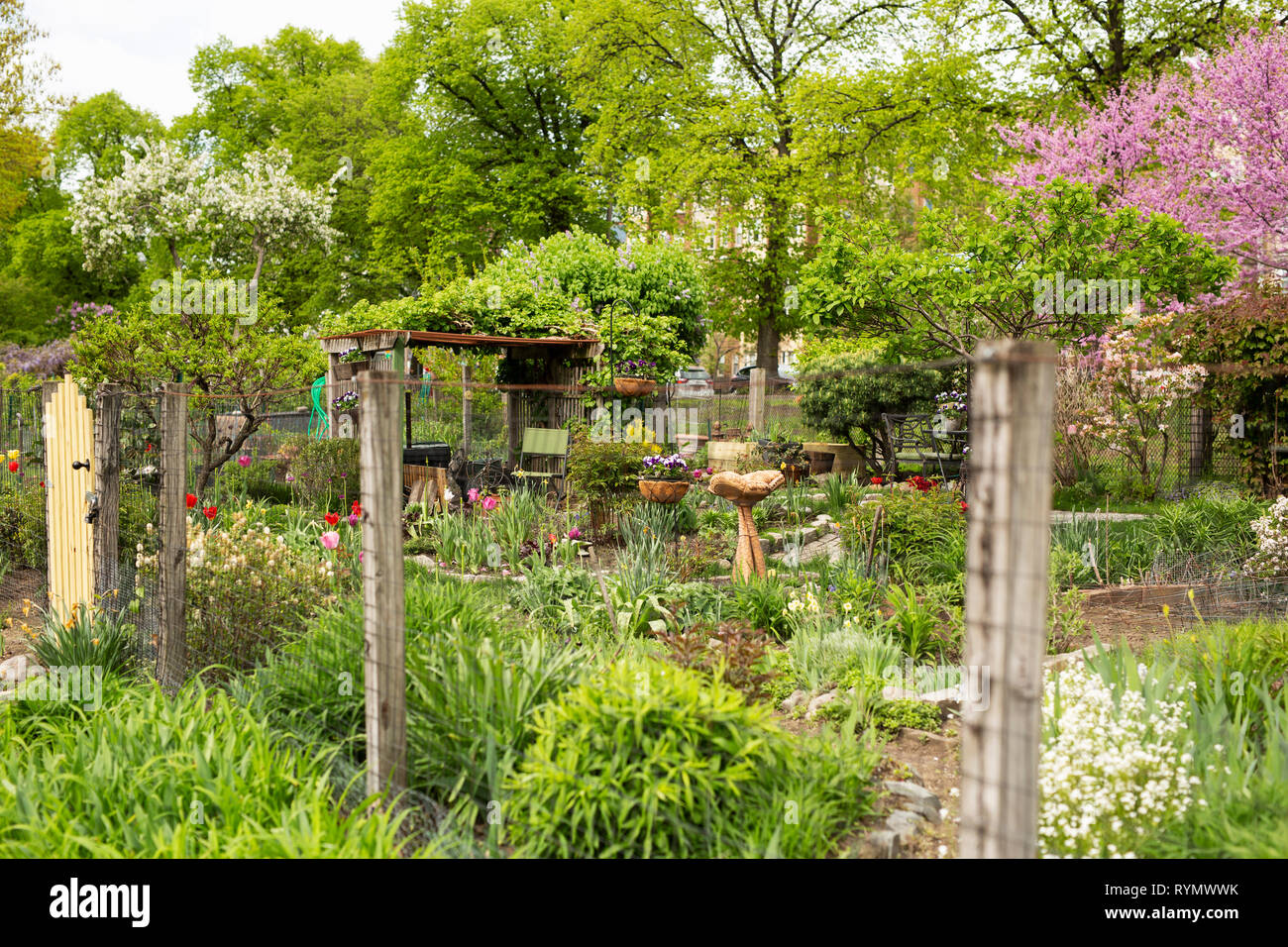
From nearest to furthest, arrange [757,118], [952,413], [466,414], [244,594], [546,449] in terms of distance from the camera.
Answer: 1. [244,594]
2. [546,449]
3. [952,413]
4. [466,414]
5. [757,118]

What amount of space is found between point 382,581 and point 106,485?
3.26 m

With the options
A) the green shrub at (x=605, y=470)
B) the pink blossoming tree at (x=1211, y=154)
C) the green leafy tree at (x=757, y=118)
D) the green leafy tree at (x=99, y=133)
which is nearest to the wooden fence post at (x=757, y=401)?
the pink blossoming tree at (x=1211, y=154)

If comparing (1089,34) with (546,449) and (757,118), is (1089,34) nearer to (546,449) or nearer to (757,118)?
(757,118)

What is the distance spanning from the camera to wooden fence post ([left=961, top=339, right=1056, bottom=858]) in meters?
1.96

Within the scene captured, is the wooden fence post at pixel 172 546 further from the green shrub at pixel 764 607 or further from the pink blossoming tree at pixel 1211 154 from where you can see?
the pink blossoming tree at pixel 1211 154

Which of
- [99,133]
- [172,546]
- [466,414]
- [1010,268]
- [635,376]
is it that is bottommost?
[172,546]

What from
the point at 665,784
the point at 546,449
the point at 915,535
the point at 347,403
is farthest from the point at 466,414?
the point at 665,784

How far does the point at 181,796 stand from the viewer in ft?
10.00

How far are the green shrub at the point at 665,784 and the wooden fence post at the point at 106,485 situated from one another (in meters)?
3.59

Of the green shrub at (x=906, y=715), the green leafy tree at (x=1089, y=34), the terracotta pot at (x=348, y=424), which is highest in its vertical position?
the green leafy tree at (x=1089, y=34)

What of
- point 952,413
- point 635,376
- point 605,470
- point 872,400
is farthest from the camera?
point 872,400

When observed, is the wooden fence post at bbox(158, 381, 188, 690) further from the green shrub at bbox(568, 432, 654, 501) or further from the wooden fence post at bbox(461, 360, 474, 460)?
the green shrub at bbox(568, 432, 654, 501)

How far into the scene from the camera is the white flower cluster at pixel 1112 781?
289 centimetres
